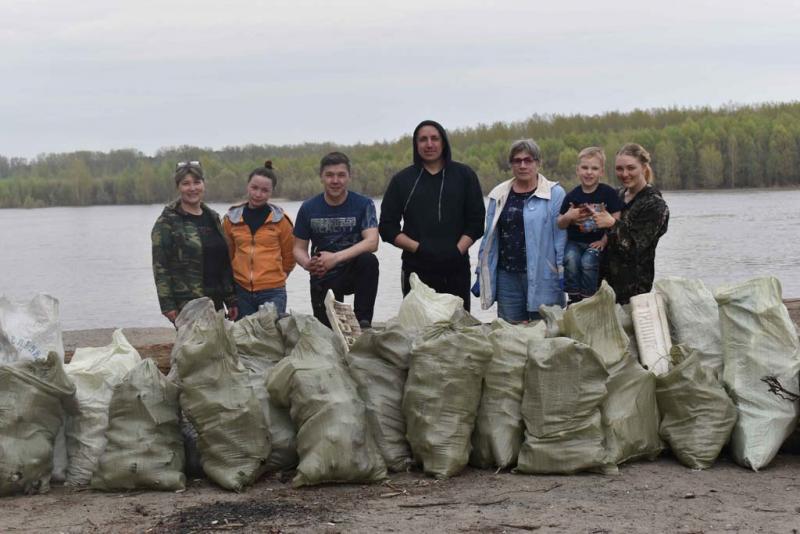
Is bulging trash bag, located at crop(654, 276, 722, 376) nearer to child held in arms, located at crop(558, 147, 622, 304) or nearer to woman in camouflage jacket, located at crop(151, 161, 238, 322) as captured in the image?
child held in arms, located at crop(558, 147, 622, 304)

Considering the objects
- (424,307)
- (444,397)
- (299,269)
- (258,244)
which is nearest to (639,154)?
(424,307)

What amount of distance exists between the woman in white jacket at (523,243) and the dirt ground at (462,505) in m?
1.34

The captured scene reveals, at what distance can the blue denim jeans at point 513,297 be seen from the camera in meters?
5.99

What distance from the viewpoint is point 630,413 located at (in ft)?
16.0

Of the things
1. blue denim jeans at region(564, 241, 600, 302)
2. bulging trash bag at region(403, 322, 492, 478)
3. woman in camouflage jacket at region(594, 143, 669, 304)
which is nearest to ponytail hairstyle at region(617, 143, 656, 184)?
woman in camouflage jacket at region(594, 143, 669, 304)

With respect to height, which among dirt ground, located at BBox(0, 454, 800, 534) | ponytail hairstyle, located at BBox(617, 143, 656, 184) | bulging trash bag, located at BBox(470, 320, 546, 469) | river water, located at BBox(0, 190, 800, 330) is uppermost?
ponytail hairstyle, located at BBox(617, 143, 656, 184)

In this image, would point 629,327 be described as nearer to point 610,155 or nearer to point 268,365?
point 268,365

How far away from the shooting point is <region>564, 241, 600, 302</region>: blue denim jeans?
229 inches

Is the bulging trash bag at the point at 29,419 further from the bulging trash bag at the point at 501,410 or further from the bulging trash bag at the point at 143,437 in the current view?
the bulging trash bag at the point at 501,410

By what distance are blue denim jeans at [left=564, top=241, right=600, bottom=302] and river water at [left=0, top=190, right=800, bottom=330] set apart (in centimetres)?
557

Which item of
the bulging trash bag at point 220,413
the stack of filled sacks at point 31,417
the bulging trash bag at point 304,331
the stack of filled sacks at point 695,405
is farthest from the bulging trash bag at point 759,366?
the stack of filled sacks at point 31,417

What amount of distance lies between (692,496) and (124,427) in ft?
8.14

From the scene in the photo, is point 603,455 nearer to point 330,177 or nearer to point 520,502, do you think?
point 520,502

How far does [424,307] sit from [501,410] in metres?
0.84
